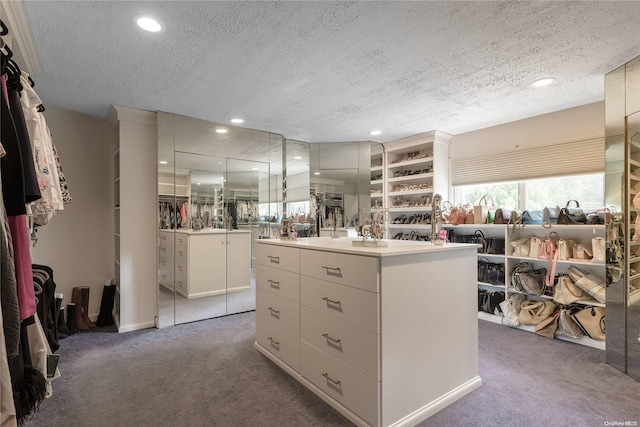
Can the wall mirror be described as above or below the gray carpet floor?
above

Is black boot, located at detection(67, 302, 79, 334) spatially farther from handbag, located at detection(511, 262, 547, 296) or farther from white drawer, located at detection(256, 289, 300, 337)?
handbag, located at detection(511, 262, 547, 296)

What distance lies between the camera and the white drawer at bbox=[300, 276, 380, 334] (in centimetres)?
170

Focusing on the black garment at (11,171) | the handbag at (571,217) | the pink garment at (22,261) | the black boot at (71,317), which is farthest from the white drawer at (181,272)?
the handbag at (571,217)

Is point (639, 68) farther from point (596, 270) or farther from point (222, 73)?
point (222, 73)

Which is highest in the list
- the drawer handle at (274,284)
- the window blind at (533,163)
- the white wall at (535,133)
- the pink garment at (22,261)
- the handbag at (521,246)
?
the white wall at (535,133)

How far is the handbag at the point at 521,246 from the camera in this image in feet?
11.5

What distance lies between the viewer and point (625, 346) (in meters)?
2.43

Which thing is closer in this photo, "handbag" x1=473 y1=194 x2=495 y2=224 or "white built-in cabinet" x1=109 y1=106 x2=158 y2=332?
"white built-in cabinet" x1=109 y1=106 x2=158 y2=332

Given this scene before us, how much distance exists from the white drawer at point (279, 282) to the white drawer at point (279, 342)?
29 cm

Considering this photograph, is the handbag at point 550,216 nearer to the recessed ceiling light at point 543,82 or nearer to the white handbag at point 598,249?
the white handbag at point 598,249

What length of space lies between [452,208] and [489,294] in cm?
119

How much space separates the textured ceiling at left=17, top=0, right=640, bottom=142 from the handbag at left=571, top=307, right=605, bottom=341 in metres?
2.12

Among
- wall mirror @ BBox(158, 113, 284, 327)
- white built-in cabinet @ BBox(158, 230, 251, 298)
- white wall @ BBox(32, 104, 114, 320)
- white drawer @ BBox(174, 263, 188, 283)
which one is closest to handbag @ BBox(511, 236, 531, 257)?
wall mirror @ BBox(158, 113, 284, 327)

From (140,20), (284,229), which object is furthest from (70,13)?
(284,229)
